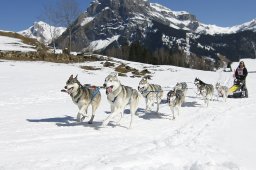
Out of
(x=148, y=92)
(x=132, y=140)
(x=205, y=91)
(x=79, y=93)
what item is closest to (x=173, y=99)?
(x=148, y=92)

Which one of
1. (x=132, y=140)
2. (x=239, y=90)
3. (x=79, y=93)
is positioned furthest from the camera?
(x=239, y=90)

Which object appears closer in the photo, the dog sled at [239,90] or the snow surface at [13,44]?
the dog sled at [239,90]

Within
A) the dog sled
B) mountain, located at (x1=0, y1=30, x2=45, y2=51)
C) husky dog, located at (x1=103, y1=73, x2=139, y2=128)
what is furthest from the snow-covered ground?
mountain, located at (x1=0, y1=30, x2=45, y2=51)

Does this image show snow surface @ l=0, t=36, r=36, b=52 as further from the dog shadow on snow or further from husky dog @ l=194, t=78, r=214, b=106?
the dog shadow on snow

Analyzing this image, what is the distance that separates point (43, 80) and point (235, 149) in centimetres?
2148

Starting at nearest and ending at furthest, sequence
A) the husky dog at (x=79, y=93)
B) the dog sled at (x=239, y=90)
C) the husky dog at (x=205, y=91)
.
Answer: the husky dog at (x=79, y=93) < the husky dog at (x=205, y=91) < the dog sled at (x=239, y=90)

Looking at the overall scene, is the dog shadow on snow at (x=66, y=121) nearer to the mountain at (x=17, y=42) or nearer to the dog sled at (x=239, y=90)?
the dog sled at (x=239, y=90)

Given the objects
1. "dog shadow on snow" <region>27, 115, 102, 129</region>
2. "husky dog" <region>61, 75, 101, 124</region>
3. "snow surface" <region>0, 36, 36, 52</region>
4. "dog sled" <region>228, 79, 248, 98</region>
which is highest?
"snow surface" <region>0, 36, 36, 52</region>

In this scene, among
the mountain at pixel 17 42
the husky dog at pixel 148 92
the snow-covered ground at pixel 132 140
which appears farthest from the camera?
the mountain at pixel 17 42

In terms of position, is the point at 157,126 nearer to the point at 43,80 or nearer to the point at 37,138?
the point at 37,138

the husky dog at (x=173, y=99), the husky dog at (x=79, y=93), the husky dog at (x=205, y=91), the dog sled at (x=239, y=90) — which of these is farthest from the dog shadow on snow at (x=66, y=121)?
the dog sled at (x=239, y=90)

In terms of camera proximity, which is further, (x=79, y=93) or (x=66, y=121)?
(x=66, y=121)

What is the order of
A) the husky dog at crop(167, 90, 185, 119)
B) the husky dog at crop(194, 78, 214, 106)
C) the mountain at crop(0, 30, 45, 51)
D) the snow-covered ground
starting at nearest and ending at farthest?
the snow-covered ground, the husky dog at crop(167, 90, 185, 119), the husky dog at crop(194, 78, 214, 106), the mountain at crop(0, 30, 45, 51)

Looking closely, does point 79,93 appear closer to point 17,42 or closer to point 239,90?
point 239,90
